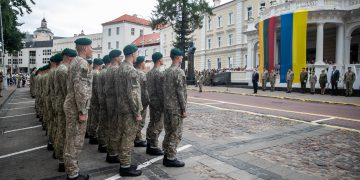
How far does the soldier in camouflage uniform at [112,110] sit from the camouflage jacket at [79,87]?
89 centimetres

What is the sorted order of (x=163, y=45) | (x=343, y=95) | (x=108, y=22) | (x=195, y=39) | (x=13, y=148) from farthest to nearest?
(x=108, y=22) < (x=163, y=45) < (x=195, y=39) < (x=343, y=95) < (x=13, y=148)

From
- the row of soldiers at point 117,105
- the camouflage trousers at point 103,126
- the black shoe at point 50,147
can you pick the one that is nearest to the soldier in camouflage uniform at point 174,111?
the row of soldiers at point 117,105

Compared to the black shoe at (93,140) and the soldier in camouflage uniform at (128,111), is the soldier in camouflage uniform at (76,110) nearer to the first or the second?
the soldier in camouflage uniform at (128,111)

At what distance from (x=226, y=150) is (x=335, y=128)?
4.37 m

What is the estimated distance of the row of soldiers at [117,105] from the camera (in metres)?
4.60

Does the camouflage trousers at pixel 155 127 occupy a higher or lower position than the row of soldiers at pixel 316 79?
lower

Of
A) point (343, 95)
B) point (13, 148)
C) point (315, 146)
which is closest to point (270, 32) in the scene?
point (343, 95)

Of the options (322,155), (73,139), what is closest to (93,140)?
(73,139)

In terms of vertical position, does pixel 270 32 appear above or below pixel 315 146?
above

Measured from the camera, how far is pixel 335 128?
8.74 metres

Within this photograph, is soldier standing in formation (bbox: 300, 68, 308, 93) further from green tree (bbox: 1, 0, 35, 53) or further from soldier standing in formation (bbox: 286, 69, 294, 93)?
green tree (bbox: 1, 0, 35, 53)

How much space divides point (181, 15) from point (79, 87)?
34.2 m

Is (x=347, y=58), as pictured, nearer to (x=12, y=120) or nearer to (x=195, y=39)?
(x=12, y=120)

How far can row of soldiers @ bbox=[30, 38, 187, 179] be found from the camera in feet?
15.1
